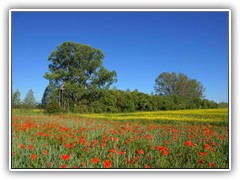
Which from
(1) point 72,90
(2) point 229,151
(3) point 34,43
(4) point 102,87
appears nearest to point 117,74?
(4) point 102,87

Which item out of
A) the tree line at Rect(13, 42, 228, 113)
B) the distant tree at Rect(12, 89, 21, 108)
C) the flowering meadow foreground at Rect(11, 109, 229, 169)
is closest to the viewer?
the flowering meadow foreground at Rect(11, 109, 229, 169)

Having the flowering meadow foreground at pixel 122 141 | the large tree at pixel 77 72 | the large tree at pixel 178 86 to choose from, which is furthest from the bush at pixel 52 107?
the large tree at pixel 178 86

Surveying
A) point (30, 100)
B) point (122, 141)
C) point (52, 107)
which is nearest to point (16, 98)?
point (30, 100)

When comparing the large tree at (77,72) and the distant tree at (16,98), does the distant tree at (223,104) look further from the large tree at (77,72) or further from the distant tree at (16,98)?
the distant tree at (16,98)

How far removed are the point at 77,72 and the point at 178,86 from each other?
1.53 meters

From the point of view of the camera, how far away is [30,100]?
4426 mm

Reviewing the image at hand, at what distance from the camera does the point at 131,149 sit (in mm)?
3932

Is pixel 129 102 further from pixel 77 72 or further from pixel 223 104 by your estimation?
pixel 223 104

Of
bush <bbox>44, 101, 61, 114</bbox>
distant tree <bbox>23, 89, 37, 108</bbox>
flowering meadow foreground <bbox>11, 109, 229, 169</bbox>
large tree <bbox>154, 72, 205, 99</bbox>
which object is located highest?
large tree <bbox>154, 72, 205, 99</bbox>

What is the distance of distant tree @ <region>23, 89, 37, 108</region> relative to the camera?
4.31 metres

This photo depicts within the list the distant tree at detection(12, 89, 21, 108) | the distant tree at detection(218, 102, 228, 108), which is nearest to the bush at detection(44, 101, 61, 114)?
the distant tree at detection(12, 89, 21, 108)

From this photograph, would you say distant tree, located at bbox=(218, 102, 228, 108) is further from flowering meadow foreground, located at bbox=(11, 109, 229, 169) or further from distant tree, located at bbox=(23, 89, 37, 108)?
distant tree, located at bbox=(23, 89, 37, 108)

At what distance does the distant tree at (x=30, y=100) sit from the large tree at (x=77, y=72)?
0.30 meters

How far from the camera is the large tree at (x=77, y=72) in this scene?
440 cm
